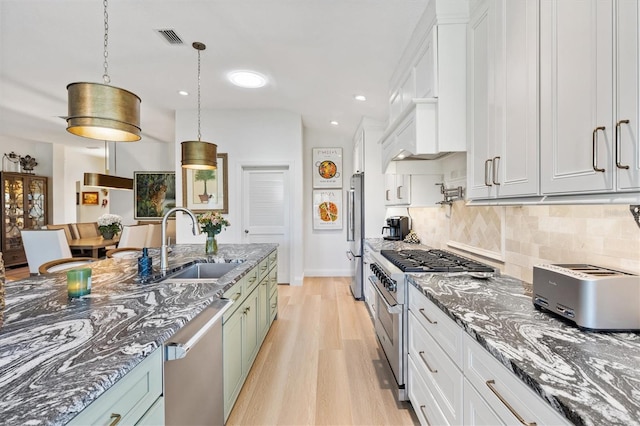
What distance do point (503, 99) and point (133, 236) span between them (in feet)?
16.8

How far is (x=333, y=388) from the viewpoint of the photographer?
216cm

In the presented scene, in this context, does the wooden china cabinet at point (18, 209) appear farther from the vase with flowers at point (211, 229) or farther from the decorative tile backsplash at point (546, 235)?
the decorative tile backsplash at point (546, 235)

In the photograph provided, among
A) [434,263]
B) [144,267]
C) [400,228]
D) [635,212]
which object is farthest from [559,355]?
[400,228]

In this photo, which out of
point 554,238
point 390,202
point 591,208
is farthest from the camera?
point 390,202

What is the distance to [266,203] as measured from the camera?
5031 mm

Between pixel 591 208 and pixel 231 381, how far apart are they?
Result: 2.08m

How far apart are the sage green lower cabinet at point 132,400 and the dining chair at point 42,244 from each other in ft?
13.2

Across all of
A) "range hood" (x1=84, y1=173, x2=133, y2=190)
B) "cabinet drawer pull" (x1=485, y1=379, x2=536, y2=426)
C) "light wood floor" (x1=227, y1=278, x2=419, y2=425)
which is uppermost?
"range hood" (x1=84, y1=173, x2=133, y2=190)

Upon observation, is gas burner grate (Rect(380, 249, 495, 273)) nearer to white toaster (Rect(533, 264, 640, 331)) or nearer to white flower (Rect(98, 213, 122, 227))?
white toaster (Rect(533, 264, 640, 331))

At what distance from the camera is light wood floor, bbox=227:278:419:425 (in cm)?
188

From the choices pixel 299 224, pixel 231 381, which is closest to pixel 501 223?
pixel 231 381

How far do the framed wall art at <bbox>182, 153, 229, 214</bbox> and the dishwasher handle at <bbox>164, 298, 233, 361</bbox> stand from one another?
11.9 ft

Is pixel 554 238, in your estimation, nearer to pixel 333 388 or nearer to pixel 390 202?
pixel 333 388

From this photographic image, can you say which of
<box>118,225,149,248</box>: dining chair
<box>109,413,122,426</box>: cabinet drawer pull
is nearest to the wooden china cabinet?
<box>118,225,149,248</box>: dining chair
